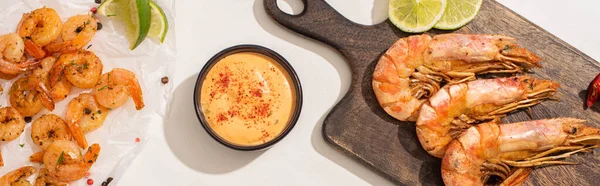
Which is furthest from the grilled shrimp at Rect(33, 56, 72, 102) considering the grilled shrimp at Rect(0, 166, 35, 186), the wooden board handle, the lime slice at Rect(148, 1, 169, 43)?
the wooden board handle

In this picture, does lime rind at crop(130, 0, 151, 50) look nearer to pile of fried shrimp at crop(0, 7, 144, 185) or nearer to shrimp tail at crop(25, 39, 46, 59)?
pile of fried shrimp at crop(0, 7, 144, 185)

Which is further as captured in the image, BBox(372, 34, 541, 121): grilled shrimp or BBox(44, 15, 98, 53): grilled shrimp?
BBox(44, 15, 98, 53): grilled shrimp

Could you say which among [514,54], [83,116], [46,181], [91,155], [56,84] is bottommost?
[46,181]

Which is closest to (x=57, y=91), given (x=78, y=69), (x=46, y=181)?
(x=78, y=69)

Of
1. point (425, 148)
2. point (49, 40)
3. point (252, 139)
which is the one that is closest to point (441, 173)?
point (425, 148)

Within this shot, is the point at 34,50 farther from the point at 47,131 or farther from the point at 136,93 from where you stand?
the point at 136,93
